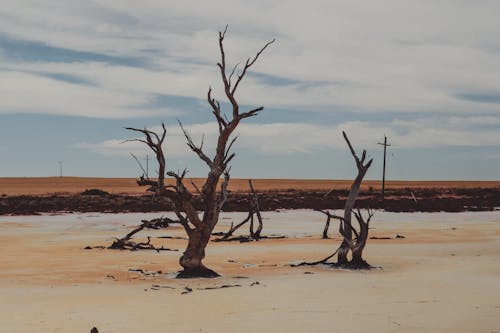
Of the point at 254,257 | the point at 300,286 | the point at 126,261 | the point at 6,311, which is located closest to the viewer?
the point at 6,311

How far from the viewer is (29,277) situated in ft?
55.8

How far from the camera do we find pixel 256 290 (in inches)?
568

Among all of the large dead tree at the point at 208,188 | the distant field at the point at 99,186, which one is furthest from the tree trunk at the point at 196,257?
the distant field at the point at 99,186

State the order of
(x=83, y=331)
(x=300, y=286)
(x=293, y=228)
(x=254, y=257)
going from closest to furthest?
(x=83, y=331)
(x=300, y=286)
(x=254, y=257)
(x=293, y=228)

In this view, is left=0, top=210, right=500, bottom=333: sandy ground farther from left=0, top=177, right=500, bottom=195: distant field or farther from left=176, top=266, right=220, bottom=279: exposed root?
left=0, top=177, right=500, bottom=195: distant field

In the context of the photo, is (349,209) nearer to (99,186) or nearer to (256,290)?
(256,290)

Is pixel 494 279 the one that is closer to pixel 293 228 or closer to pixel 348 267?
pixel 348 267

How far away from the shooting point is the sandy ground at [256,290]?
11.1m

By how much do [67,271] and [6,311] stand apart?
19.7 feet

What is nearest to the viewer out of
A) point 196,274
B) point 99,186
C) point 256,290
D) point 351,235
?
point 256,290

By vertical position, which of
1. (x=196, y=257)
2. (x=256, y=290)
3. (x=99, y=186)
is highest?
(x=99, y=186)

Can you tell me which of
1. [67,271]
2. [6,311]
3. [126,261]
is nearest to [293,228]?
[126,261]

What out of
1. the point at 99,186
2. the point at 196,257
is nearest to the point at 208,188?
the point at 196,257

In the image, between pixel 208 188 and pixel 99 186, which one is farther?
pixel 99 186
